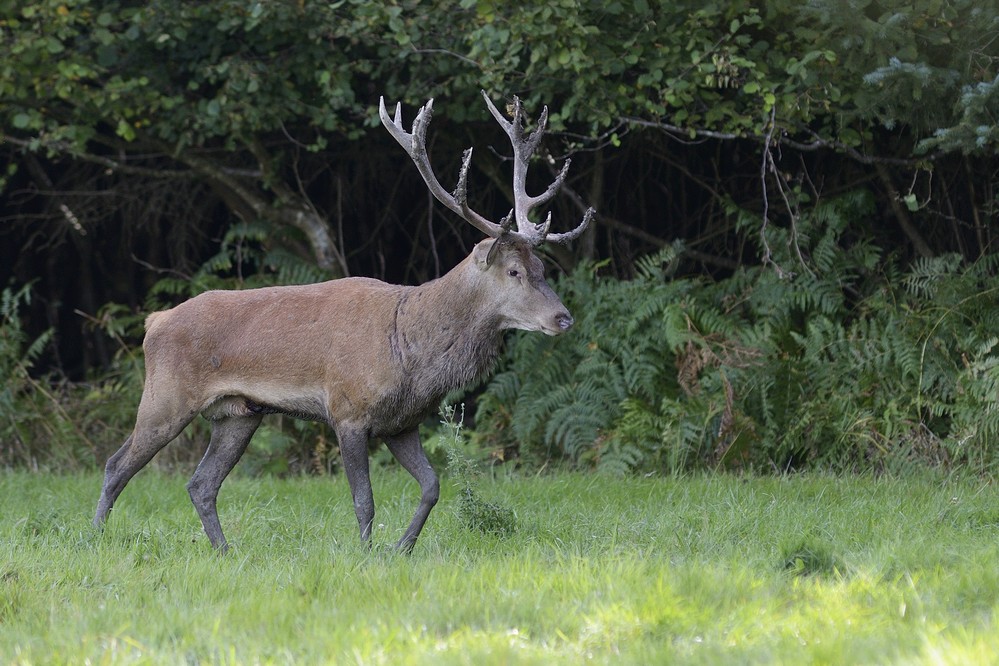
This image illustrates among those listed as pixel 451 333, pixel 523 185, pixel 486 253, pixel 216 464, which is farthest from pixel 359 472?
pixel 523 185

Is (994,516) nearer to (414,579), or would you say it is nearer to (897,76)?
(897,76)

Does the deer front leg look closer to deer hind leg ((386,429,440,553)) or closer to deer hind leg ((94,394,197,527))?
deer hind leg ((386,429,440,553))

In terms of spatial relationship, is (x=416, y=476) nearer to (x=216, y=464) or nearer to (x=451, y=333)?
(x=451, y=333)

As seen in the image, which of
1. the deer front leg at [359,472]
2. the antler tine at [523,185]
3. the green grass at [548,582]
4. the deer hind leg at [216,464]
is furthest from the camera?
the deer hind leg at [216,464]

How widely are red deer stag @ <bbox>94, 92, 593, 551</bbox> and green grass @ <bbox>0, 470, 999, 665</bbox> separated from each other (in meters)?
0.40

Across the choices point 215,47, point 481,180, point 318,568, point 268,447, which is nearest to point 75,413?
point 268,447

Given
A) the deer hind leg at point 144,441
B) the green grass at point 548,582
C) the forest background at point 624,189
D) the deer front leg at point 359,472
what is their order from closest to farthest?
the green grass at point 548,582, the deer front leg at point 359,472, the deer hind leg at point 144,441, the forest background at point 624,189

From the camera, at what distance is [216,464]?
6.75m

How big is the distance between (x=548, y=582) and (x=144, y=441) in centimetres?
290

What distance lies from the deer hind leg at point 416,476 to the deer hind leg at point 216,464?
82 centimetres

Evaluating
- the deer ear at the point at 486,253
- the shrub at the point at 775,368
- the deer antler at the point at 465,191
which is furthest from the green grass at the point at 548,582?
the deer antler at the point at 465,191

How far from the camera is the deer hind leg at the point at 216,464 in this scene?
6574mm

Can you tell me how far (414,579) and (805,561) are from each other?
157 centimetres

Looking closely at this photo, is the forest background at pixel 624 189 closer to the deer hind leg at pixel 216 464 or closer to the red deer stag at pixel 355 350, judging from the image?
the red deer stag at pixel 355 350
